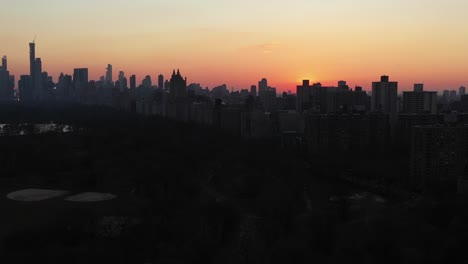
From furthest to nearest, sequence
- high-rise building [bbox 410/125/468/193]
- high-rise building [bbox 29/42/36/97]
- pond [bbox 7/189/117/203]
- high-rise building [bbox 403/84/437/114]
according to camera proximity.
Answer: high-rise building [bbox 29/42/36/97], high-rise building [bbox 403/84/437/114], high-rise building [bbox 410/125/468/193], pond [bbox 7/189/117/203]

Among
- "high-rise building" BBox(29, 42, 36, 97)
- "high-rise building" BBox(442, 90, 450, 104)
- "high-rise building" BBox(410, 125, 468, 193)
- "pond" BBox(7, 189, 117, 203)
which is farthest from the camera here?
"high-rise building" BBox(29, 42, 36, 97)

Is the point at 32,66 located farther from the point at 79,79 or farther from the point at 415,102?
the point at 415,102

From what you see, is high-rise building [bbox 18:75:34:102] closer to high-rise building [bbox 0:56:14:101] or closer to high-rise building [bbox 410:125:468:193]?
high-rise building [bbox 0:56:14:101]

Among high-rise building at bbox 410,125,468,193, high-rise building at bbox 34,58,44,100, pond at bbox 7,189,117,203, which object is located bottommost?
pond at bbox 7,189,117,203

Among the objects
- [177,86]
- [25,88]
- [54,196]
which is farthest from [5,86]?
[54,196]

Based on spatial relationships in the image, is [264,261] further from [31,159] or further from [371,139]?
[371,139]

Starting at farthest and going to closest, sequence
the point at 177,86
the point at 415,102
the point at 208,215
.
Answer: the point at 177,86
the point at 415,102
the point at 208,215

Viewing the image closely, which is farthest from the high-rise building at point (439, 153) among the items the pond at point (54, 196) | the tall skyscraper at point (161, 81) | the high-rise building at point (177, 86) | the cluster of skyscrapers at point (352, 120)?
the tall skyscraper at point (161, 81)

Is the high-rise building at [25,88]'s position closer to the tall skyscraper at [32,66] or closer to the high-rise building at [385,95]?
the tall skyscraper at [32,66]

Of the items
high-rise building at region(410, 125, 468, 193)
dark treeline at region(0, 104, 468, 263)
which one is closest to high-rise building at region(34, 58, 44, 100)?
dark treeline at region(0, 104, 468, 263)

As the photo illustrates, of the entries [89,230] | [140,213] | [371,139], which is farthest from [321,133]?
[89,230]
